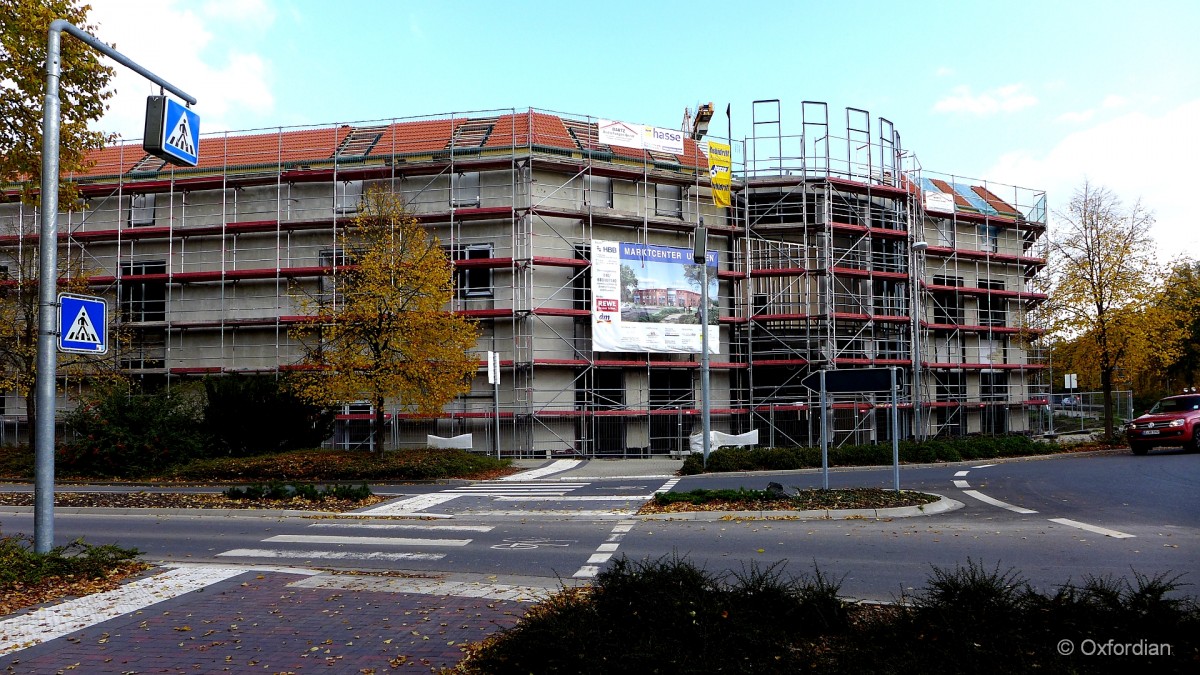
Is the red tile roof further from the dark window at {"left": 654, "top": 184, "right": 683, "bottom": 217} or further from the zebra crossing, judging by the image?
the zebra crossing

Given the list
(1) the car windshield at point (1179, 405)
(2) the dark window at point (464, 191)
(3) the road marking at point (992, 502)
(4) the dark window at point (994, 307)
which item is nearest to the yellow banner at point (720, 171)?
(2) the dark window at point (464, 191)

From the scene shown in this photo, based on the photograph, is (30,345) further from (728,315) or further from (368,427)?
(728,315)

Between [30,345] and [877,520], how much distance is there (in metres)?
23.7

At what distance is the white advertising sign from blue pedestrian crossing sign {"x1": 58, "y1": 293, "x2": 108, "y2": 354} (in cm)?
1884

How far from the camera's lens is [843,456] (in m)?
21.7

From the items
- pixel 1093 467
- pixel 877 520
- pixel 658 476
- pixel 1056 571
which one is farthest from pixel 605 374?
pixel 1056 571

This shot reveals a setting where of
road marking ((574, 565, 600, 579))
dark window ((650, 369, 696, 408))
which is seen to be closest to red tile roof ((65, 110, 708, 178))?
dark window ((650, 369, 696, 408))

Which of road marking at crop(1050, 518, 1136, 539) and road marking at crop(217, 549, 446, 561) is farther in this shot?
road marking at crop(1050, 518, 1136, 539)

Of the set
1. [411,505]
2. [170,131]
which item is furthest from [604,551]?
[170,131]

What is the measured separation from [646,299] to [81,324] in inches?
772

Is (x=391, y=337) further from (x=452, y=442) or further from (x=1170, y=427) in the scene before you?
(x=1170, y=427)

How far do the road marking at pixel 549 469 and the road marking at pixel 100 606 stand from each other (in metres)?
12.0

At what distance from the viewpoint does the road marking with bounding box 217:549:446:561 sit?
9.95 m

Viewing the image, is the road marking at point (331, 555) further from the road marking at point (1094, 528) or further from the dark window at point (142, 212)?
the dark window at point (142, 212)
